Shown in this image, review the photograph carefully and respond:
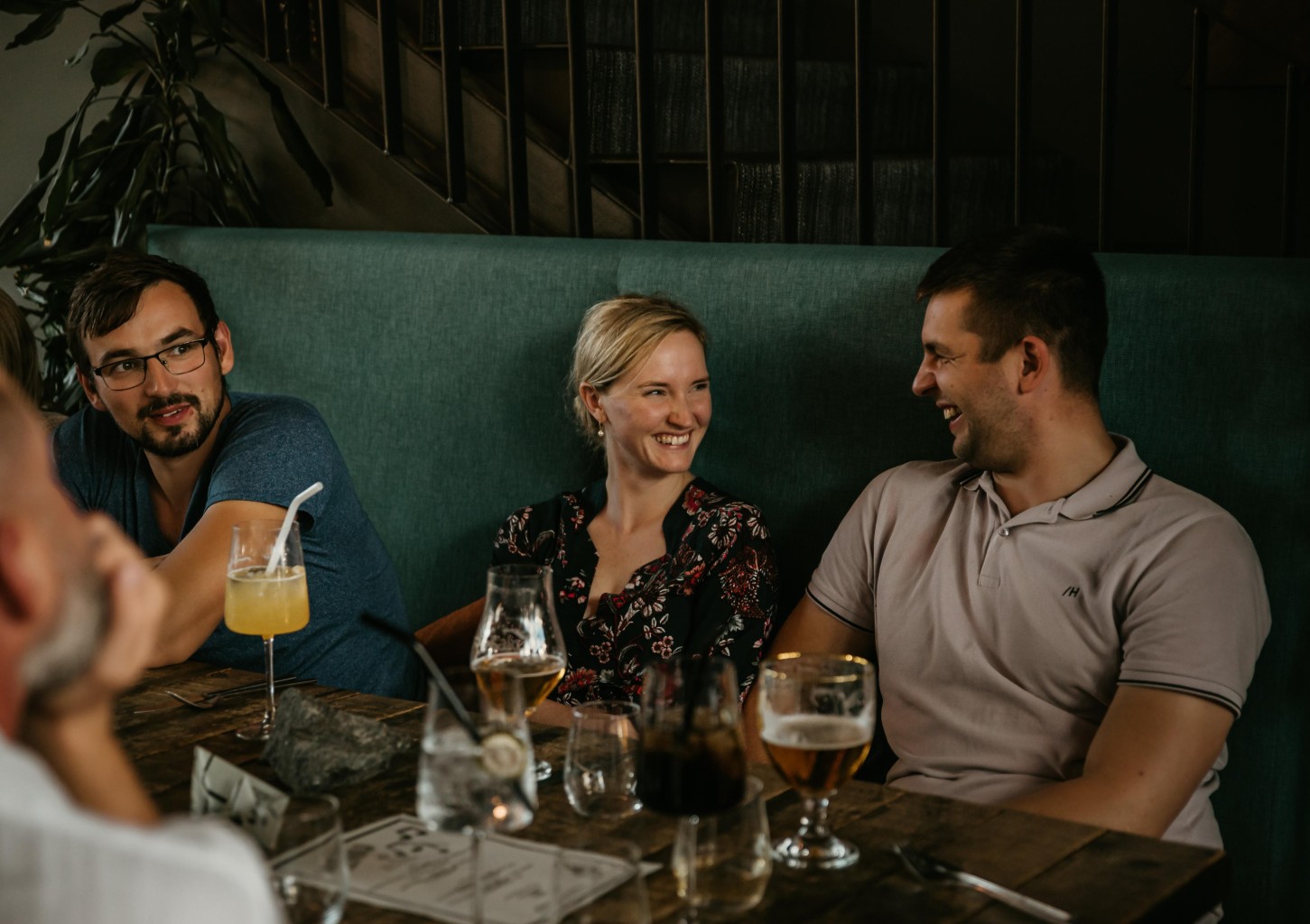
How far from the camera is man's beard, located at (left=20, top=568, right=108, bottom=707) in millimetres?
786

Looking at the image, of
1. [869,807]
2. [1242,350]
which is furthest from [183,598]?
[1242,350]

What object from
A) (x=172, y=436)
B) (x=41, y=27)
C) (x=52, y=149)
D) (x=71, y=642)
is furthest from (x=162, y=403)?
(x=41, y=27)

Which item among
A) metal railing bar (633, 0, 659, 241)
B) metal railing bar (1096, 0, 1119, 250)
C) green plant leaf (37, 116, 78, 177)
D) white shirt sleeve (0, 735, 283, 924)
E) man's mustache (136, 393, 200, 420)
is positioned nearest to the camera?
white shirt sleeve (0, 735, 283, 924)

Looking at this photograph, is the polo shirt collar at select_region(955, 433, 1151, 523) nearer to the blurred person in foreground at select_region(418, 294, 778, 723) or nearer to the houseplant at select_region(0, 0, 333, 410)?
the blurred person in foreground at select_region(418, 294, 778, 723)

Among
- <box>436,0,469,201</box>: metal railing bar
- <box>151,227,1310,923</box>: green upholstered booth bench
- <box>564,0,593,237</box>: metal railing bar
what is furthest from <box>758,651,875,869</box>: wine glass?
<box>436,0,469,201</box>: metal railing bar

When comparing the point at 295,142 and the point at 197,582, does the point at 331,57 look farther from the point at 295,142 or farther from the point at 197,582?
the point at 197,582

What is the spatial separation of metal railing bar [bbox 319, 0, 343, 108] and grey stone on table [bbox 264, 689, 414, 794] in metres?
2.33

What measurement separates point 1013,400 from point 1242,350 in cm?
34

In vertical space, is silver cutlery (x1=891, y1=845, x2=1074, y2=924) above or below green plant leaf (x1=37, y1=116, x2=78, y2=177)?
below

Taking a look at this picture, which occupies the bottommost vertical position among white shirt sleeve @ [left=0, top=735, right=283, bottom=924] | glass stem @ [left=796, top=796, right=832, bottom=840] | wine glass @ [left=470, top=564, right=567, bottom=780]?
glass stem @ [left=796, top=796, right=832, bottom=840]

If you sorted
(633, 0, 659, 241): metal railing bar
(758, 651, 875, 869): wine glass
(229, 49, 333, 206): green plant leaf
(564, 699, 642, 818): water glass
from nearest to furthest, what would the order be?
(758, 651, 875, 869): wine glass
(564, 699, 642, 818): water glass
(633, 0, 659, 241): metal railing bar
(229, 49, 333, 206): green plant leaf

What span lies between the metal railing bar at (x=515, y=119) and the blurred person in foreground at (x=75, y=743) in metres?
2.40

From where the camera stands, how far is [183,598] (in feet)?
6.75

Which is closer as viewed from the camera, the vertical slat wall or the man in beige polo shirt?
the man in beige polo shirt
